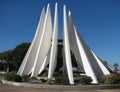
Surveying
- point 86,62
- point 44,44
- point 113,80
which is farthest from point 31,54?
point 113,80

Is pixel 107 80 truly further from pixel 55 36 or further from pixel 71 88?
pixel 55 36


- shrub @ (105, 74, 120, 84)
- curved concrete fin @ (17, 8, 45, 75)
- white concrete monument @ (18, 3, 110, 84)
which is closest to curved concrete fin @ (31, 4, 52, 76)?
white concrete monument @ (18, 3, 110, 84)

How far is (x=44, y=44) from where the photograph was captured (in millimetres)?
31172

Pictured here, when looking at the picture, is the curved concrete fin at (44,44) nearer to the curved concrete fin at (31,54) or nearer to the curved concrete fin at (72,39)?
the curved concrete fin at (31,54)

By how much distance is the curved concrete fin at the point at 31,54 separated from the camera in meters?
29.6

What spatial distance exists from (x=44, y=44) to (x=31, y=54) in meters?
2.21

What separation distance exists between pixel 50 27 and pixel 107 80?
38.0ft

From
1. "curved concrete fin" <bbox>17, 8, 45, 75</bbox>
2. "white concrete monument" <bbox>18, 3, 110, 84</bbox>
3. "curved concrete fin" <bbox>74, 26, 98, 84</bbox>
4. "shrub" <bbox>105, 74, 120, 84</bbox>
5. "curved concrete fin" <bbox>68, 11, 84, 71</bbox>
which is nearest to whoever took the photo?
"shrub" <bbox>105, 74, 120, 84</bbox>

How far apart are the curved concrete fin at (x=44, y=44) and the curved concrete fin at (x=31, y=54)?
933mm

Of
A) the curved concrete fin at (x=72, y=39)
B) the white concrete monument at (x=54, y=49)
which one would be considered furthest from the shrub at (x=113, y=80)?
the curved concrete fin at (x=72, y=39)

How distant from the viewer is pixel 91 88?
71.7ft

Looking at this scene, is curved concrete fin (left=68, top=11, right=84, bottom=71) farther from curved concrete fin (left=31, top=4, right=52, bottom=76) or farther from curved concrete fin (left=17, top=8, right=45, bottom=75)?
curved concrete fin (left=17, top=8, right=45, bottom=75)

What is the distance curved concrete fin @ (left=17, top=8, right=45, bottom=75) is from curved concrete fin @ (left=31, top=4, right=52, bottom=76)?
36.7 inches

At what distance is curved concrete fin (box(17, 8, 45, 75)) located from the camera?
29.6 m
